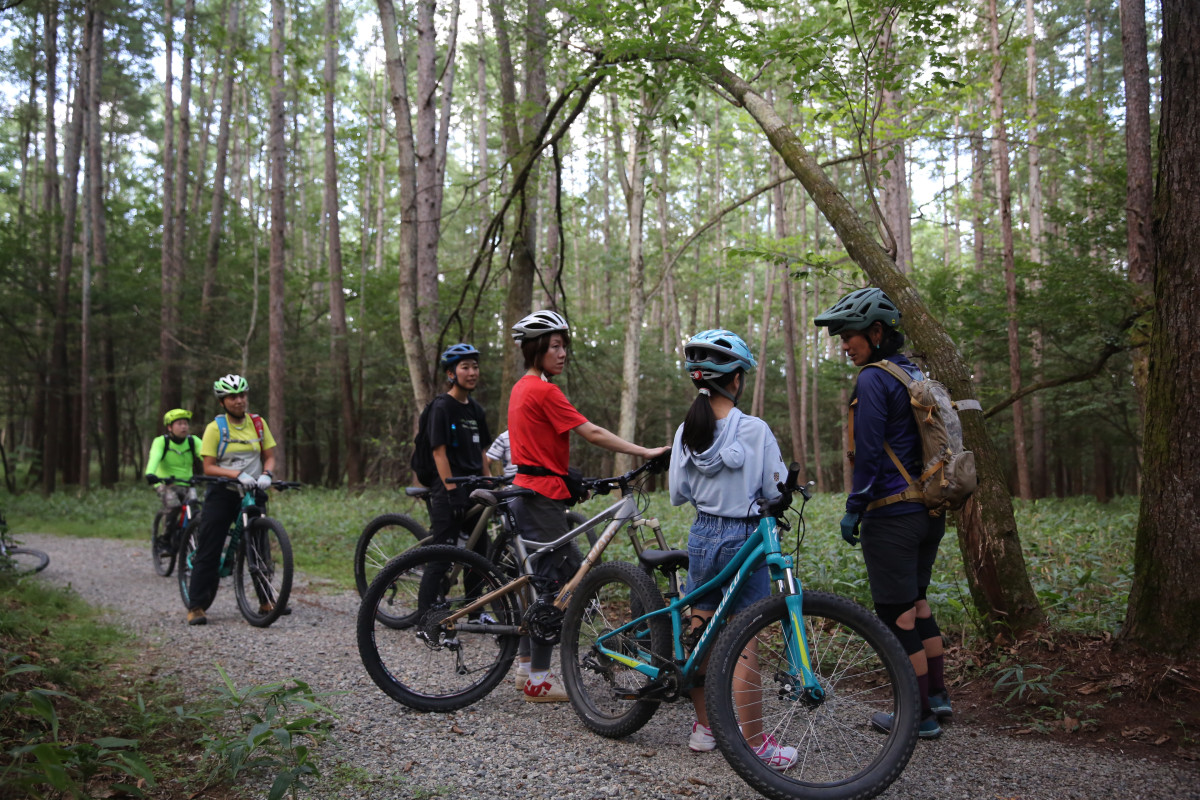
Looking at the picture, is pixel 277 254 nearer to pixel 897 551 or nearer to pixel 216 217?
pixel 216 217

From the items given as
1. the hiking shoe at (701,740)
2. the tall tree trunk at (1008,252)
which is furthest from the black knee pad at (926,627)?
the tall tree trunk at (1008,252)

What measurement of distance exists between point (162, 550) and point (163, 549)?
0.06ft

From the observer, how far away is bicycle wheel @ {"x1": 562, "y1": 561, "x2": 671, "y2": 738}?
3.72 meters

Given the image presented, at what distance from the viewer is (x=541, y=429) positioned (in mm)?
4559

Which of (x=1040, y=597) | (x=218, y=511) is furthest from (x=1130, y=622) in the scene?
(x=218, y=511)

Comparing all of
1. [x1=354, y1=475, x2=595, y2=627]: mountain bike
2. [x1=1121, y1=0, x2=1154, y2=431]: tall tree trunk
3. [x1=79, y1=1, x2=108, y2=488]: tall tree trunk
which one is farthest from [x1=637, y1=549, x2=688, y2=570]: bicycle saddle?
[x1=79, y1=1, x2=108, y2=488]: tall tree trunk

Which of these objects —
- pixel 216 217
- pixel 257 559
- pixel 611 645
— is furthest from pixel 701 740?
pixel 216 217

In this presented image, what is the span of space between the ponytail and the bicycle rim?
8116 mm

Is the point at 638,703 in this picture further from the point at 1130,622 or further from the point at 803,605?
the point at 1130,622

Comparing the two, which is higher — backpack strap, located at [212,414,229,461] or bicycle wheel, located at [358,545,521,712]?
backpack strap, located at [212,414,229,461]

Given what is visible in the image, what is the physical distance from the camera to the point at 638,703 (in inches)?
147

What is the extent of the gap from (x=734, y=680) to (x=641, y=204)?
44.4 ft

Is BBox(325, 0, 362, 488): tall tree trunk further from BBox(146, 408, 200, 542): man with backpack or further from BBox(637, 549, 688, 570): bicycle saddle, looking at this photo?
BBox(637, 549, 688, 570): bicycle saddle

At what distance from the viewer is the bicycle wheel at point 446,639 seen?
433cm
